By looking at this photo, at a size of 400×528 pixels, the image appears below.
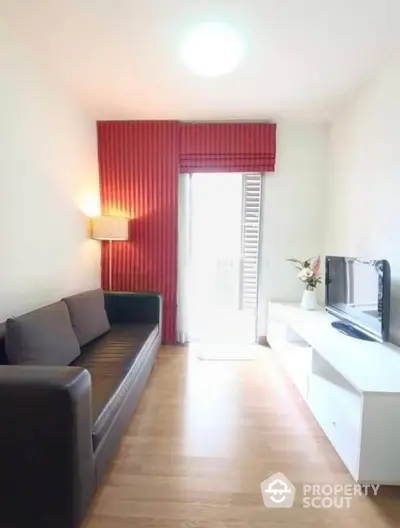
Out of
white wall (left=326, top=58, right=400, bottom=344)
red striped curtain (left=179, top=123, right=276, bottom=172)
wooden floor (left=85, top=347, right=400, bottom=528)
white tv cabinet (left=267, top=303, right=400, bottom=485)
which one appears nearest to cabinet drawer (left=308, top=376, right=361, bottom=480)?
white tv cabinet (left=267, top=303, right=400, bottom=485)

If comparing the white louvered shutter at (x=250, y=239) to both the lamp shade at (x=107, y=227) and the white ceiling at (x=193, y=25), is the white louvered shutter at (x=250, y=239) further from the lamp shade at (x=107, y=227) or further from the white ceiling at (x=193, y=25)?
the lamp shade at (x=107, y=227)

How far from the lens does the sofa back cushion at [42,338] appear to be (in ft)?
6.30

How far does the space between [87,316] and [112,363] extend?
681 mm

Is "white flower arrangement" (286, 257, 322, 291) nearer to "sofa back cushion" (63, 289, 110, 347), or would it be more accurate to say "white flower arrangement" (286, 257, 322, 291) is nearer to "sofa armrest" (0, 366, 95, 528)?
"sofa back cushion" (63, 289, 110, 347)

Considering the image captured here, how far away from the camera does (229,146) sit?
3.91m

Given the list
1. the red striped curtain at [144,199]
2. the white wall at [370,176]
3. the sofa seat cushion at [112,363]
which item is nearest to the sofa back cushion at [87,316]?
the sofa seat cushion at [112,363]

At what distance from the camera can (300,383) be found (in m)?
2.67

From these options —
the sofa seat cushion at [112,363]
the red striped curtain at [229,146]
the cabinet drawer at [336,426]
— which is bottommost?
the cabinet drawer at [336,426]

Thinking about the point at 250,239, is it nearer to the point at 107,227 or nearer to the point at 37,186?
the point at 107,227

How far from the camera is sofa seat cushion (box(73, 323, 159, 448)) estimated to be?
1.73 metres

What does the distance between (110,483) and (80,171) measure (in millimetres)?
2800

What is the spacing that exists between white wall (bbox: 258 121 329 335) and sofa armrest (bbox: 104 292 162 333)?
1.33m

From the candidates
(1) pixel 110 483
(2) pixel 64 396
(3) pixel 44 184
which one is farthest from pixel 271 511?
(3) pixel 44 184

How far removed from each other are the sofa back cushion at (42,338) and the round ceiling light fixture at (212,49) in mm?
2063
